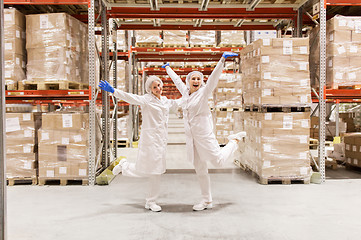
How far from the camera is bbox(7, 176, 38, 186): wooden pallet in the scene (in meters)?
5.80

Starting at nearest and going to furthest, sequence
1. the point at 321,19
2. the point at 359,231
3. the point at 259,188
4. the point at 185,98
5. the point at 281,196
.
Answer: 1. the point at 359,231
2. the point at 185,98
3. the point at 281,196
4. the point at 259,188
5. the point at 321,19

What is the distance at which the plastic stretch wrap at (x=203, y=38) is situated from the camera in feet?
34.8

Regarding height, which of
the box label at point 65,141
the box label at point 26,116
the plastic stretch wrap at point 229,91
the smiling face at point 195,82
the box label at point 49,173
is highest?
the plastic stretch wrap at point 229,91

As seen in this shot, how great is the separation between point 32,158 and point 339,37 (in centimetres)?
655

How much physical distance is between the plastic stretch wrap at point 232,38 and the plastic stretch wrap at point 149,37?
222 centimetres

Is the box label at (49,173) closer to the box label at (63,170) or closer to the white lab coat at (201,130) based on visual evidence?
the box label at (63,170)

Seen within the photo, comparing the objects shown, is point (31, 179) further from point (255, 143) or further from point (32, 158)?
point (255, 143)

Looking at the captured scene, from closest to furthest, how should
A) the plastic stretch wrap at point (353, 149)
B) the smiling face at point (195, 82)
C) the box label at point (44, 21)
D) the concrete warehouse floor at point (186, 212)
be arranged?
1. the concrete warehouse floor at point (186, 212)
2. the smiling face at point (195, 82)
3. the box label at point (44, 21)
4. the plastic stretch wrap at point (353, 149)

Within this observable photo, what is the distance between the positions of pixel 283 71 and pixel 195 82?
2.26 metres

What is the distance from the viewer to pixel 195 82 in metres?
4.44

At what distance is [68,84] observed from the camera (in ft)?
19.2

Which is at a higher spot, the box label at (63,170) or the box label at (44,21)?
the box label at (44,21)

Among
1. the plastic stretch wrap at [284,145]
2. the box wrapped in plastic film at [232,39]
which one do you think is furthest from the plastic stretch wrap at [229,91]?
the plastic stretch wrap at [284,145]

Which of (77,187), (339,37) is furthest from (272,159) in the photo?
(77,187)
